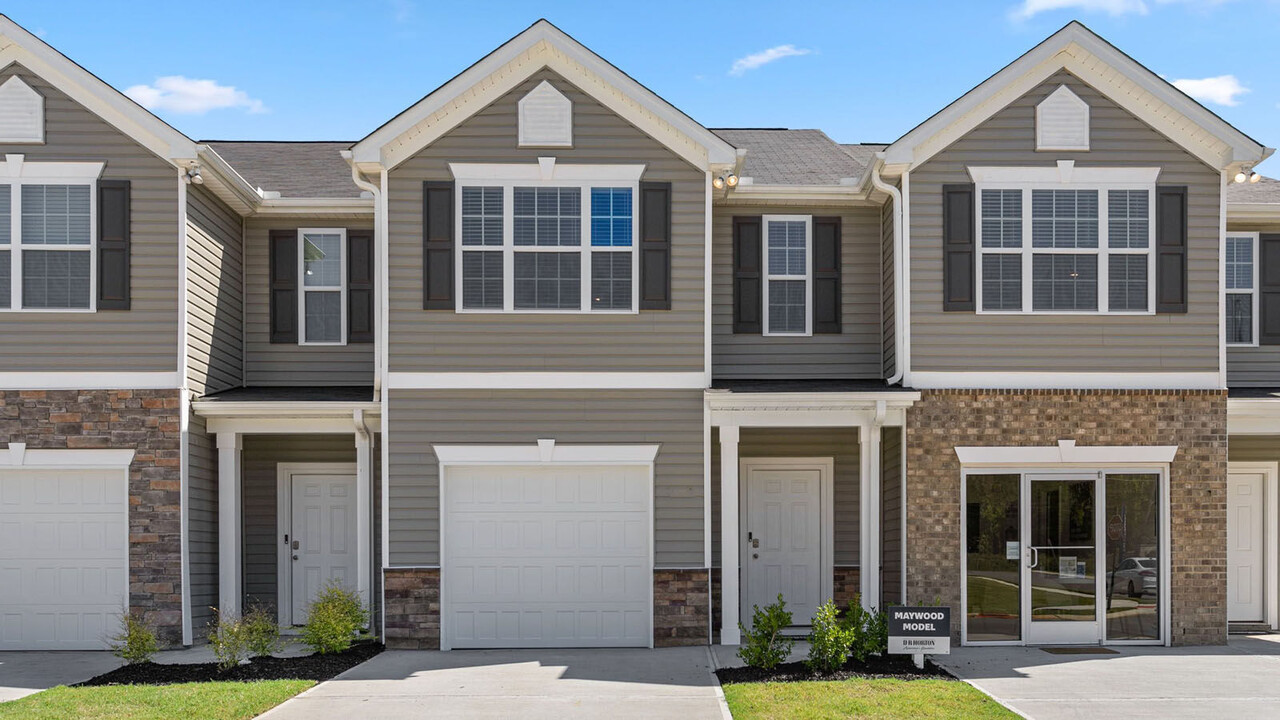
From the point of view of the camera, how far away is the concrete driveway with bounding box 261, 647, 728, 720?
10.0 metres

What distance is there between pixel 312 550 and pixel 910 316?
8122 millimetres

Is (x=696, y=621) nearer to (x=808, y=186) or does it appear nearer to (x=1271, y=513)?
(x=808, y=186)

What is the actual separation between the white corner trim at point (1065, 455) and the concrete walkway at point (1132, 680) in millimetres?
2089

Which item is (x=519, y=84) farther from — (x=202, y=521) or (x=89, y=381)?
(x=202, y=521)

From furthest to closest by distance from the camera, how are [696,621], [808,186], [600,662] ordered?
[808,186], [696,621], [600,662]

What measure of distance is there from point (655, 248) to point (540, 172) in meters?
1.57

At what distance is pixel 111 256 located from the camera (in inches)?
Result: 527

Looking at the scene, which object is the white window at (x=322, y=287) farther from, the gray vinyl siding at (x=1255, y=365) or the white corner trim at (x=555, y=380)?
the gray vinyl siding at (x=1255, y=365)

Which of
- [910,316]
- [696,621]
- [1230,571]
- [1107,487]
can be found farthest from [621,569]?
[1230,571]

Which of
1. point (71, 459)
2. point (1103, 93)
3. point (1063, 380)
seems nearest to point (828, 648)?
point (1063, 380)

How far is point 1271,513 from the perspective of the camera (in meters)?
15.4

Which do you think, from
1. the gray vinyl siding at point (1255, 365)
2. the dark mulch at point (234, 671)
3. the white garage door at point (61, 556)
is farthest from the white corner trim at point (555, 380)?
the gray vinyl siding at point (1255, 365)

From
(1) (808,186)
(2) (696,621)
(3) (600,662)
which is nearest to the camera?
(3) (600,662)

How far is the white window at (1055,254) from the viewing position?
1372 cm
